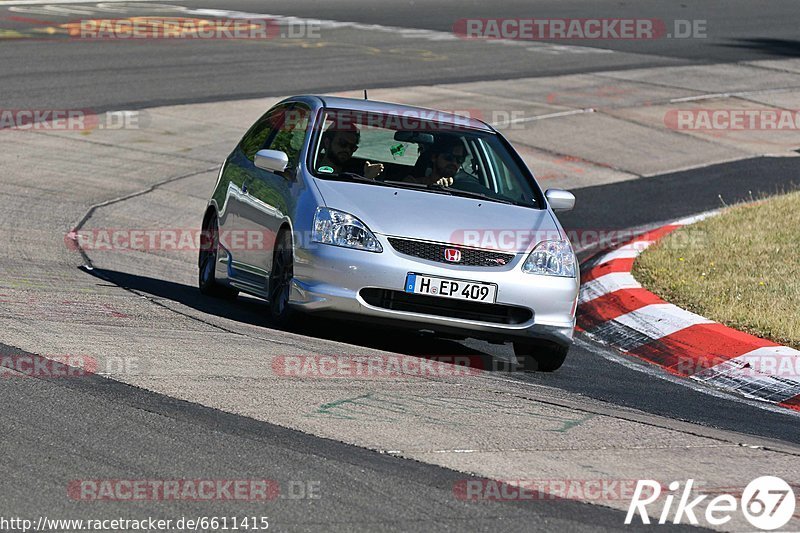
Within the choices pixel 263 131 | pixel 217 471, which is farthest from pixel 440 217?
pixel 217 471

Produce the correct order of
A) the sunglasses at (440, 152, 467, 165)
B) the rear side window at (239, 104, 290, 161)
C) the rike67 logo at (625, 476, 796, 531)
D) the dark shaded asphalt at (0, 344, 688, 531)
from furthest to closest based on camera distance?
the rear side window at (239, 104, 290, 161)
the sunglasses at (440, 152, 467, 165)
the rike67 logo at (625, 476, 796, 531)
the dark shaded asphalt at (0, 344, 688, 531)

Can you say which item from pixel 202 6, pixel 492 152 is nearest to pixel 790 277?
pixel 492 152

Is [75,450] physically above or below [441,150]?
below

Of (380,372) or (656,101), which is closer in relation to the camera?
(380,372)

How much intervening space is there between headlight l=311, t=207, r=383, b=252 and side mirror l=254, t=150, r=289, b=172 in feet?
2.27

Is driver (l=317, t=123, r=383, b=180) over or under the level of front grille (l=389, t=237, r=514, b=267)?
over

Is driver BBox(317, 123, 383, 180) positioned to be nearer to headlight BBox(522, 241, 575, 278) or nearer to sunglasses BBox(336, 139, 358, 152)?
sunglasses BBox(336, 139, 358, 152)

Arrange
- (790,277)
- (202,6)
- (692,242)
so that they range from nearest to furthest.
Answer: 1. (790,277)
2. (692,242)
3. (202,6)

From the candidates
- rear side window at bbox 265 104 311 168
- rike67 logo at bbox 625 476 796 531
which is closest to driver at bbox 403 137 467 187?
rear side window at bbox 265 104 311 168

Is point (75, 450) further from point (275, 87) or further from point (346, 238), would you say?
point (275, 87)

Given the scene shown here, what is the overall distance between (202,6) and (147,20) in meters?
4.02

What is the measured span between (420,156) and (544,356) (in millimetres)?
1664

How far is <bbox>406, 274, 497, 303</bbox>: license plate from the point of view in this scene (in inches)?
316

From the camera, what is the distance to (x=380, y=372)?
24.0 ft
